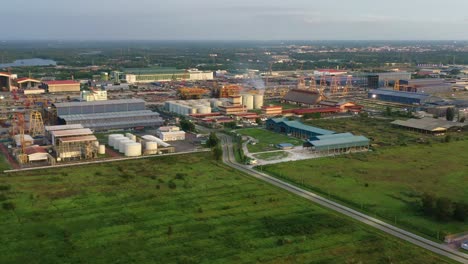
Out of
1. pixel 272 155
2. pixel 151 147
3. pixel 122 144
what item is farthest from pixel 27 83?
pixel 272 155

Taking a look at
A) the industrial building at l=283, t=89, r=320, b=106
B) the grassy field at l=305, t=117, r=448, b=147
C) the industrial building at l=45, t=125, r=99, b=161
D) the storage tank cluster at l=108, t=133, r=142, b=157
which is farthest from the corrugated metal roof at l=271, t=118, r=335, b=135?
the industrial building at l=45, t=125, r=99, b=161

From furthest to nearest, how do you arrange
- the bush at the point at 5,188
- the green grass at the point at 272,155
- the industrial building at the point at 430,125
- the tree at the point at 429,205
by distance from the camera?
the industrial building at the point at 430,125 < the green grass at the point at 272,155 < the bush at the point at 5,188 < the tree at the point at 429,205

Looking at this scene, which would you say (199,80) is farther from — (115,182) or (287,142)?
(115,182)

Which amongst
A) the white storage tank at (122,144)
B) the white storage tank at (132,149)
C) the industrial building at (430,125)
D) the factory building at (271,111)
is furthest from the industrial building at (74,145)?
the industrial building at (430,125)

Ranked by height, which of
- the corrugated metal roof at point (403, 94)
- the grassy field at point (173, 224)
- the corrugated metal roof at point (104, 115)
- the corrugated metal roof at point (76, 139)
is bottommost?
the grassy field at point (173, 224)

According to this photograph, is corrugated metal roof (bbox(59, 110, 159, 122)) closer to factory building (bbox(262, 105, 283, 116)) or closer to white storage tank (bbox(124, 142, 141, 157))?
white storage tank (bbox(124, 142, 141, 157))

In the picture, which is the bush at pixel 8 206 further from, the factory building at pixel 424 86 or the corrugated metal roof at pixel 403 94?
the factory building at pixel 424 86

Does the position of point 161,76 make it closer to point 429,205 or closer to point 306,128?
point 306,128
